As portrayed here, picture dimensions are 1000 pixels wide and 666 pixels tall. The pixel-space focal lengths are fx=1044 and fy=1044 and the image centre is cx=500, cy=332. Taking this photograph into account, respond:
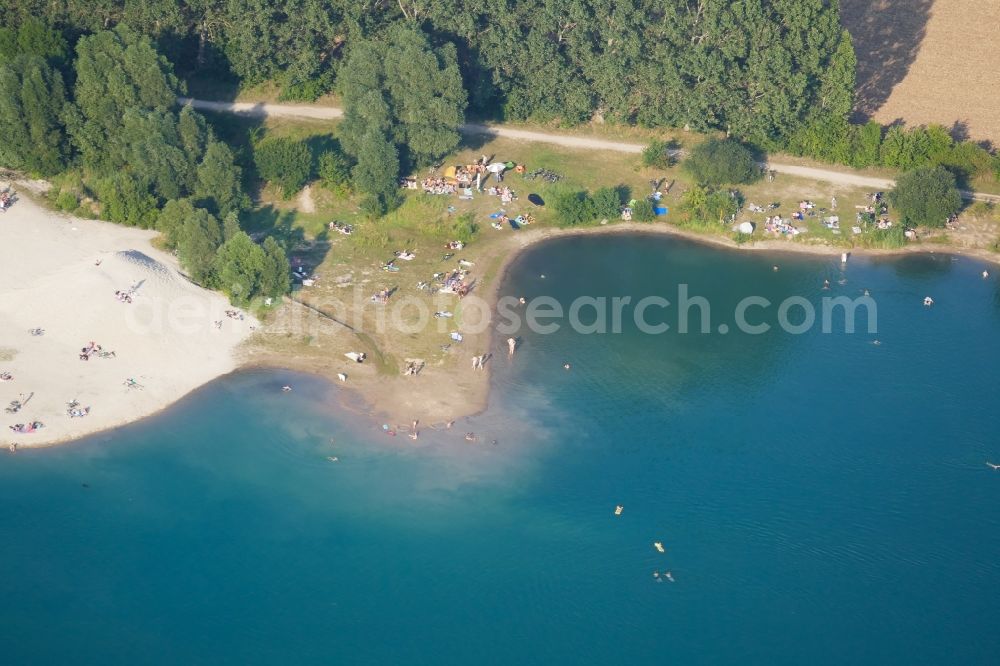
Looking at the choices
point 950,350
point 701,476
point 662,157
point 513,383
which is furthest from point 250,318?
point 950,350

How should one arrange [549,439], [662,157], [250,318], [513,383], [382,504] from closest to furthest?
[382,504] < [549,439] < [513,383] < [250,318] < [662,157]

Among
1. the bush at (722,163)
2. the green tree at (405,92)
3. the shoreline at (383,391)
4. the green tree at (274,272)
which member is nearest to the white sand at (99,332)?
the shoreline at (383,391)

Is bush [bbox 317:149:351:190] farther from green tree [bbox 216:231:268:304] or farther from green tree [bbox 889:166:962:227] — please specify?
green tree [bbox 889:166:962:227]

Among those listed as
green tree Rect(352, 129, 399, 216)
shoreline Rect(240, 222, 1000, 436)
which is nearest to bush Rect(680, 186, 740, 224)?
shoreline Rect(240, 222, 1000, 436)

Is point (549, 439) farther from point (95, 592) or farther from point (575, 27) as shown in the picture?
point (575, 27)

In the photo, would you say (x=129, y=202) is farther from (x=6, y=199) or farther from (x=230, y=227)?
(x=6, y=199)

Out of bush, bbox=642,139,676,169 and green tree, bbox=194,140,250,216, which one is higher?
bush, bbox=642,139,676,169
